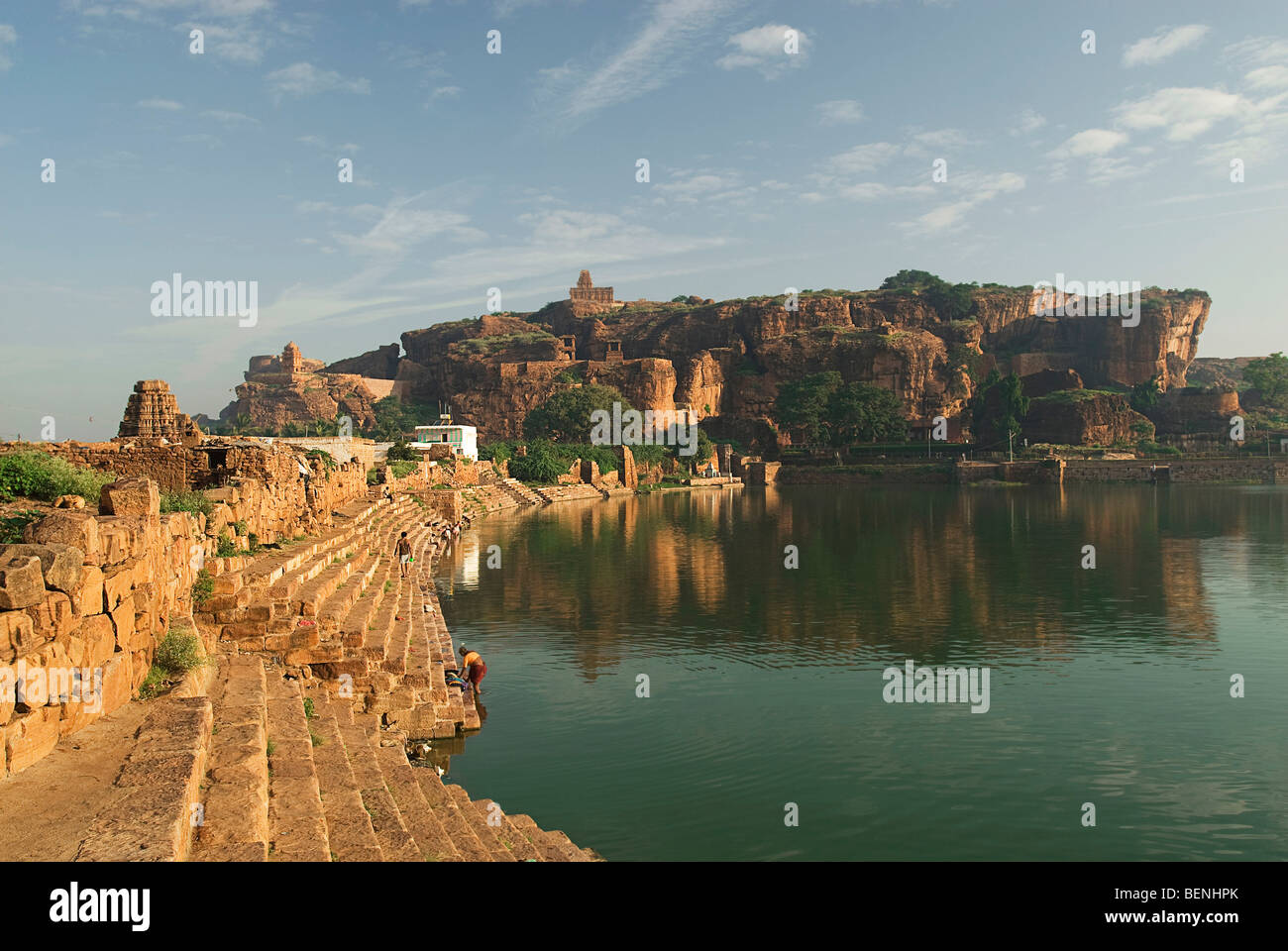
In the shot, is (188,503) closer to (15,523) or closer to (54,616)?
(15,523)

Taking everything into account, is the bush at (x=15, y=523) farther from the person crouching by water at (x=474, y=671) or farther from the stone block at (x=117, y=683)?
the person crouching by water at (x=474, y=671)

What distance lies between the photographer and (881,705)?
14.0m

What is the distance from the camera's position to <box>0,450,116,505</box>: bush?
13.1 m

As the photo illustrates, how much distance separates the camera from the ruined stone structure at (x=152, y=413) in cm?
2723

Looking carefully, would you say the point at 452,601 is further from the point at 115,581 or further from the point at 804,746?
the point at 115,581

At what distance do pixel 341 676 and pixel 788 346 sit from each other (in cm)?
10876

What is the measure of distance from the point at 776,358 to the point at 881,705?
107 m

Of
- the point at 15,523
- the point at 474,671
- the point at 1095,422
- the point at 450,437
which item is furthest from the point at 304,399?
the point at 15,523

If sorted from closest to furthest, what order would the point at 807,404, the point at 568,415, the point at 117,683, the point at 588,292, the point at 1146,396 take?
the point at 117,683, the point at 568,415, the point at 807,404, the point at 1146,396, the point at 588,292

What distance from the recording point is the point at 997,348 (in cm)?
12875

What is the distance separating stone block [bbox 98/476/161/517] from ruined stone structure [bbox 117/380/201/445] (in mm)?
18545

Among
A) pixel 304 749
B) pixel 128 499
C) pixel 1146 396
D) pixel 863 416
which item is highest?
pixel 1146 396
